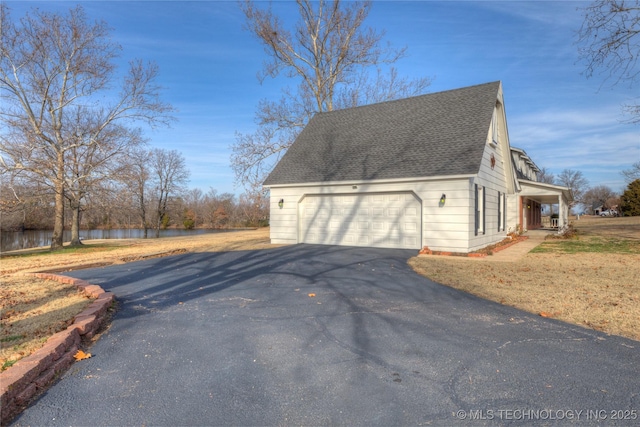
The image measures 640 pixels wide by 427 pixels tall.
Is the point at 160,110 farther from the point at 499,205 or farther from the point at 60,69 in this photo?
the point at 499,205

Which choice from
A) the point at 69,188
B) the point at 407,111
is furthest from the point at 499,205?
the point at 69,188

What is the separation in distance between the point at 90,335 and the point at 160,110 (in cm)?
1659

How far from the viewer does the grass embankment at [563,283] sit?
482 centimetres

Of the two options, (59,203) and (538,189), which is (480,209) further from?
(59,203)

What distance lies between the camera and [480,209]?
509 inches

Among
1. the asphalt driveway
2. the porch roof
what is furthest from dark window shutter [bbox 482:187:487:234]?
the asphalt driveway

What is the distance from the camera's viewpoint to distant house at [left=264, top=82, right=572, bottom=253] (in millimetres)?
11953

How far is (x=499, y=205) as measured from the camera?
1594 centimetres

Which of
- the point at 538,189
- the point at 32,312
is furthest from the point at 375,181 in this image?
the point at 538,189

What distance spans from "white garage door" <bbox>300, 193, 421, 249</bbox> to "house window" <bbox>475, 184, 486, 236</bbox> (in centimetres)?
198

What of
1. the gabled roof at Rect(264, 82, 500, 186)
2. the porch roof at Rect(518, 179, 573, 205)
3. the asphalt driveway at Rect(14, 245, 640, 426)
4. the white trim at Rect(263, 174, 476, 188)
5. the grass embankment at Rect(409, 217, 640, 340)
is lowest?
the asphalt driveway at Rect(14, 245, 640, 426)

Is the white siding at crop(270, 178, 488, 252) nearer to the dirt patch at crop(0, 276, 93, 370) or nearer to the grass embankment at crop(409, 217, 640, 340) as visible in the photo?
the grass embankment at crop(409, 217, 640, 340)

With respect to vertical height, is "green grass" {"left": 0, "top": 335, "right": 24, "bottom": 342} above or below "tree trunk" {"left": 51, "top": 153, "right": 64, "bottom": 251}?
below

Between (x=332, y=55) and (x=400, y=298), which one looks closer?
(x=400, y=298)
